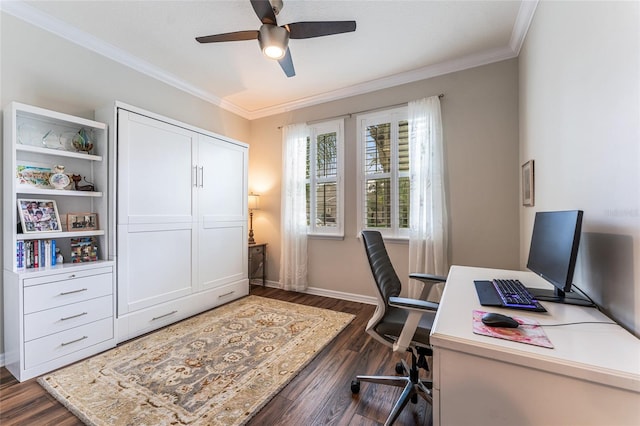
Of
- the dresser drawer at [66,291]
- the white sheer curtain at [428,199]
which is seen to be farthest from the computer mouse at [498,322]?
the dresser drawer at [66,291]

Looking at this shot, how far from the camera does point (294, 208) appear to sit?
3.76m

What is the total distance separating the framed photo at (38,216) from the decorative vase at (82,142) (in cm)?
51

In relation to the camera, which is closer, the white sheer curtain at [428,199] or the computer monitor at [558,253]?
the computer monitor at [558,253]

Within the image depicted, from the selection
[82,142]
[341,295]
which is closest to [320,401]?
[341,295]

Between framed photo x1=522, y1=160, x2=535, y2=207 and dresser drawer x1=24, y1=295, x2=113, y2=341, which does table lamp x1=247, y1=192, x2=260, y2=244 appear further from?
framed photo x1=522, y1=160, x2=535, y2=207

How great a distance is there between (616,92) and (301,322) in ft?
8.95

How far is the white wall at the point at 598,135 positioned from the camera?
3.07 ft

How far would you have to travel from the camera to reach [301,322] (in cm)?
274

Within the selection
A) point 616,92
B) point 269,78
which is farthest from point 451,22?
point 269,78

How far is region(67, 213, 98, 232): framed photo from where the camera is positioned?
7.36 feet

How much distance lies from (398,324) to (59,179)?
9.37 feet

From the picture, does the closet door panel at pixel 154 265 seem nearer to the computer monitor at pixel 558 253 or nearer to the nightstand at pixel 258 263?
the nightstand at pixel 258 263

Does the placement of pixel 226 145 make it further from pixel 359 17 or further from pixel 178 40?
pixel 359 17

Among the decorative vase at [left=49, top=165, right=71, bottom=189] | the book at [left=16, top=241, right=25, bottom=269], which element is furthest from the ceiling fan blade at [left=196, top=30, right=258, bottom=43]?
the book at [left=16, top=241, right=25, bottom=269]
